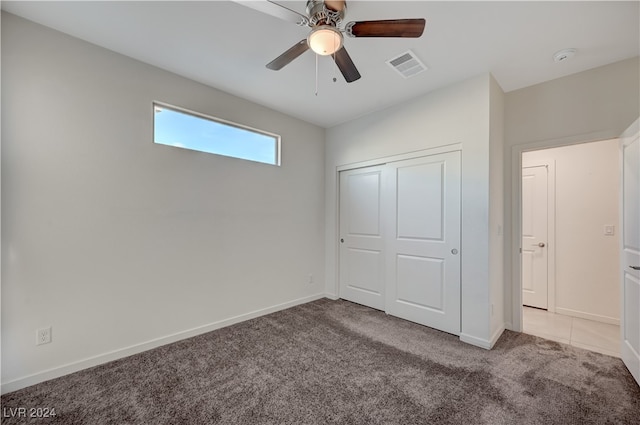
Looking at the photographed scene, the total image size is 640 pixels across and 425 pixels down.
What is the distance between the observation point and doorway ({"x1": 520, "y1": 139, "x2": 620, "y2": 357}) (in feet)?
10.2

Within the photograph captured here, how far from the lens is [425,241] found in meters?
3.08

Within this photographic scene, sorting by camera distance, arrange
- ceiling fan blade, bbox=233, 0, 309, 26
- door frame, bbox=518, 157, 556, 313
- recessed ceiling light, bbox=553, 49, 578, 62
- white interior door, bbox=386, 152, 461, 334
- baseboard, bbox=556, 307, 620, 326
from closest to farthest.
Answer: ceiling fan blade, bbox=233, 0, 309, 26 < recessed ceiling light, bbox=553, 49, 578, 62 < white interior door, bbox=386, 152, 461, 334 < baseboard, bbox=556, 307, 620, 326 < door frame, bbox=518, 157, 556, 313

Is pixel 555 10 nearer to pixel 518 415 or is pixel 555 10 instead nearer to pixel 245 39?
A: pixel 245 39

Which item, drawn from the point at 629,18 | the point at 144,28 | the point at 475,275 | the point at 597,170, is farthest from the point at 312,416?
the point at 597,170

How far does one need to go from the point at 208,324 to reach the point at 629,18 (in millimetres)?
4513

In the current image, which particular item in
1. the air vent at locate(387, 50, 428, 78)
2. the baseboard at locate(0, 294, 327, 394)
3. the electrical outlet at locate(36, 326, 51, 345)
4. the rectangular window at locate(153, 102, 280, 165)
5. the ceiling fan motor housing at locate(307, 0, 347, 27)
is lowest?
the baseboard at locate(0, 294, 327, 394)

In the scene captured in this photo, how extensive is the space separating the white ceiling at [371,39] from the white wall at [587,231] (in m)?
1.38

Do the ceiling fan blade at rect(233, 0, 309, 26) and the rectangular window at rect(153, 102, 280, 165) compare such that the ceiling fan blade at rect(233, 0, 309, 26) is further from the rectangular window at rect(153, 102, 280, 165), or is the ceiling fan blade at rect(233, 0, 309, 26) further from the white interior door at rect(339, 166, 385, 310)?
the white interior door at rect(339, 166, 385, 310)

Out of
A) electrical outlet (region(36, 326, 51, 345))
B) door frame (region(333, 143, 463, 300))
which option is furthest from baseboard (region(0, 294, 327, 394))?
door frame (region(333, 143, 463, 300))

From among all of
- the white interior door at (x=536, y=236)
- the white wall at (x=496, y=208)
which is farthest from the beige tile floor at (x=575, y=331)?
the white wall at (x=496, y=208)

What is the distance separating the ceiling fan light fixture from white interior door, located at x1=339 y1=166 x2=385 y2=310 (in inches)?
82.6

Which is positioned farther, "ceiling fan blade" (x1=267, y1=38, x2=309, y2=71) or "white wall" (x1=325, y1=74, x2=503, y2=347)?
"white wall" (x1=325, y1=74, x2=503, y2=347)

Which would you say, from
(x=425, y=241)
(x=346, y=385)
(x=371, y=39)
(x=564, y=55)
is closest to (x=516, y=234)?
(x=425, y=241)

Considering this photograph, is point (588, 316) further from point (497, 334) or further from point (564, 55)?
point (564, 55)
